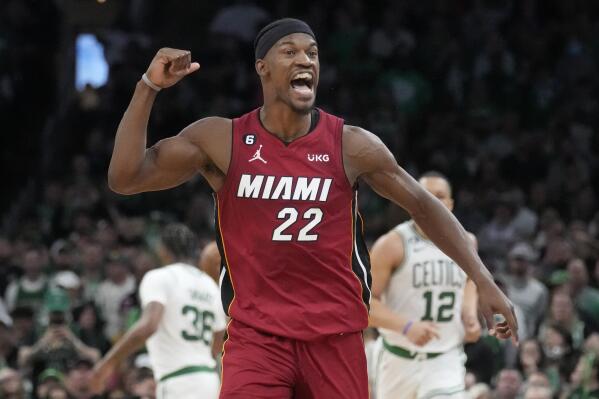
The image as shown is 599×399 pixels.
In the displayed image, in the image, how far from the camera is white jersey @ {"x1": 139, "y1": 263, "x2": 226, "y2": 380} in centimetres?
973

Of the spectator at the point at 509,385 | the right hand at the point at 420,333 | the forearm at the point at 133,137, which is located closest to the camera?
the forearm at the point at 133,137

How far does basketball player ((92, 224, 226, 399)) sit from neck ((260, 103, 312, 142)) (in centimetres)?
351

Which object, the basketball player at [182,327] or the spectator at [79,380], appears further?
the spectator at [79,380]

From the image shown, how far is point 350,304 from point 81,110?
12920 millimetres

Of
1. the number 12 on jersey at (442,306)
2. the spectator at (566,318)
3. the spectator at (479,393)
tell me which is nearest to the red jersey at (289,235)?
the number 12 on jersey at (442,306)

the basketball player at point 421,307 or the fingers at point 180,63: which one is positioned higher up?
the fingers at point 180,63

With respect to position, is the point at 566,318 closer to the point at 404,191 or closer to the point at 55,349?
the point at 55,349

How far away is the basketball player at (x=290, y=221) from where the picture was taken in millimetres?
6062

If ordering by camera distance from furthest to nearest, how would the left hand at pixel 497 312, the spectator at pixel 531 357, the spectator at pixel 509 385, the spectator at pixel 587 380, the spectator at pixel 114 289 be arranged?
the spectator at pixel 114 289, the spectator at pixel 531 357, the spectator at pixel 509 385, the spectator at pixel 587 380, the left hand at pixel 497 312

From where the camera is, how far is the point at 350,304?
6207 mm

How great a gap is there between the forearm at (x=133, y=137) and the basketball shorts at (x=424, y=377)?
3.59 metres

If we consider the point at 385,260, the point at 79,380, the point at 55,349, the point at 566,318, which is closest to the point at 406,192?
the point at 385,260

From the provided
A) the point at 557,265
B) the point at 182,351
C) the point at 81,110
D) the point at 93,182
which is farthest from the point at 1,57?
the point at 182,351

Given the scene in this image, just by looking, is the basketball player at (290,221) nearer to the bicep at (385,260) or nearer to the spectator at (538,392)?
the bicep at (385,260)
